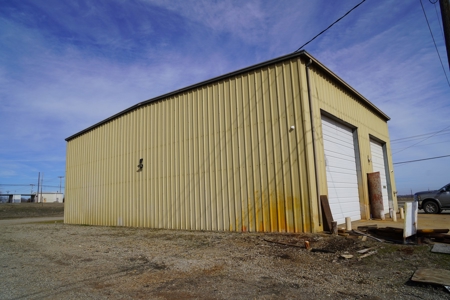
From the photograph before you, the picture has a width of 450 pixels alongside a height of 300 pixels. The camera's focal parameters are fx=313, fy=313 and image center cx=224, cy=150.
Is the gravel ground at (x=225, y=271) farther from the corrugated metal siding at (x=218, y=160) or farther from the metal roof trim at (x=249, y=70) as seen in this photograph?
the metal roof trim at (x=249, y=70)

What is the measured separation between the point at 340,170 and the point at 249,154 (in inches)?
152

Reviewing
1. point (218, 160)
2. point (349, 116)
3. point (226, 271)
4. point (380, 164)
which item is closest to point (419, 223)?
point (349, 116)

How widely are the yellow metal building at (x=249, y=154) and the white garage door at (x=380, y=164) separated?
0.27 feet

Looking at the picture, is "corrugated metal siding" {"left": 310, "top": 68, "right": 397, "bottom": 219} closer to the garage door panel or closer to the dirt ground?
the garage door panel

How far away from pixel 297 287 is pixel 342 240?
11.2 ft

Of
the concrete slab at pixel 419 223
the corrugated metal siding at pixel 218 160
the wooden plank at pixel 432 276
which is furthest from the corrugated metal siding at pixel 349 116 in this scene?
the wooden plank at pixel 432 276

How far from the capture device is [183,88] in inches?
533

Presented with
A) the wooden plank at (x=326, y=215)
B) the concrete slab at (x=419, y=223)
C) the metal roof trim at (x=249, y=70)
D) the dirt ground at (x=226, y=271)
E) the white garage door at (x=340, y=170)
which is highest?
the metal roof trim at (x=249, y=70)

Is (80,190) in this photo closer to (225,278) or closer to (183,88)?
(183,88)

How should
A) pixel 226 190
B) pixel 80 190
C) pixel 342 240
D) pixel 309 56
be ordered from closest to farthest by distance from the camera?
pixel 342 240, pixel 309 56, pixel 226 190, pixel 80 190

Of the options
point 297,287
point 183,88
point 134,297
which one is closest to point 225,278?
point 297,287

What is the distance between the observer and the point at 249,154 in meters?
11.0

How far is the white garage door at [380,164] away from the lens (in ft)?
53.3

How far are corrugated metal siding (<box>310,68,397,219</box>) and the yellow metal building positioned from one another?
44 millimetres
